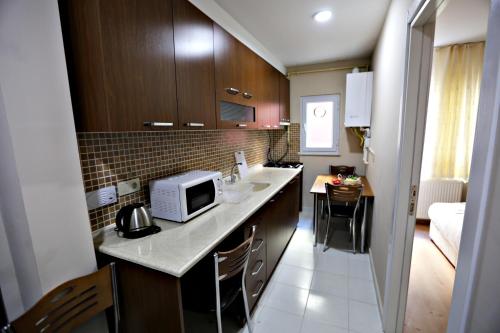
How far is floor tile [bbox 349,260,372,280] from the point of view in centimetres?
223

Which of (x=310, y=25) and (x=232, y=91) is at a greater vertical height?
(x=310, y=25)

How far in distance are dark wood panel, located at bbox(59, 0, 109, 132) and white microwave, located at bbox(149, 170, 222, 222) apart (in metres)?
0.53

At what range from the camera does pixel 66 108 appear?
0.92 meters

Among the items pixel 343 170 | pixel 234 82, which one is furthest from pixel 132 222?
pixel 343 170

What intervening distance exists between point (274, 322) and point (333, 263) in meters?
1.02

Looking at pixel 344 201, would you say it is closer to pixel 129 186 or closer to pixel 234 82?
pixel 234 82

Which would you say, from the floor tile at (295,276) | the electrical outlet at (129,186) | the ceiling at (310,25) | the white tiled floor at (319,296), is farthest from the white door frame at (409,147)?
the electrical outlet at (129,186)

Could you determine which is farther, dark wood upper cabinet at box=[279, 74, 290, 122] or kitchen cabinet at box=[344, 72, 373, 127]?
dark wood upper cabinet at box=[279, 74, 290, 122]

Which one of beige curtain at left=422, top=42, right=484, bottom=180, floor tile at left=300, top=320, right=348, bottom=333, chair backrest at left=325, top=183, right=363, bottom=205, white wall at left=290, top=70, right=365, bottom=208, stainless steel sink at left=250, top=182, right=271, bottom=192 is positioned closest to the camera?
floor tile at left=300, top=320, right=348, bottom=333

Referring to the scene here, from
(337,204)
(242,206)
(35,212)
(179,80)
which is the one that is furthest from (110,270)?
(337,204)

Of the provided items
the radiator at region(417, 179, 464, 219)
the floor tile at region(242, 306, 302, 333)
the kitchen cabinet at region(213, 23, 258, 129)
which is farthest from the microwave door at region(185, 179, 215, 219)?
the radiator at region(417, 179, 464, 219)

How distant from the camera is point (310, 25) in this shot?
87.4 inches

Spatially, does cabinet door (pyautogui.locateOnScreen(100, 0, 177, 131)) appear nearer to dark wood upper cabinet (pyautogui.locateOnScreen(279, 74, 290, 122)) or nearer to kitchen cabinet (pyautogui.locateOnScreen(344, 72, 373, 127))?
dark wood upper cabinet (pyautogui.locateOnScreen(279, 74, 290, 122))

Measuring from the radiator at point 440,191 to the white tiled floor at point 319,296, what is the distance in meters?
1.49
